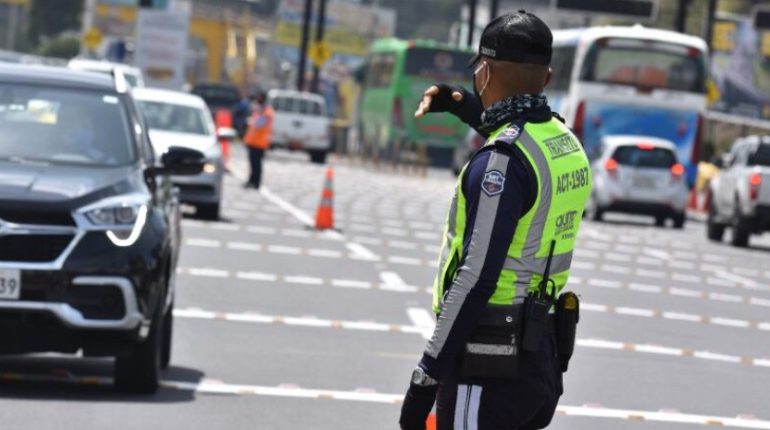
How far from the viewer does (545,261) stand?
18.3 feet

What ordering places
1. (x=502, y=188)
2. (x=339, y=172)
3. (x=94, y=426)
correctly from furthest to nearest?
(x=339, y=172) < (x=94, y=426) < (x=502, y=188)

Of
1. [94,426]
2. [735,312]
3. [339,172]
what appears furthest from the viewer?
[339,172]

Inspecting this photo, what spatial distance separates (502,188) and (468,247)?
18 centimetres

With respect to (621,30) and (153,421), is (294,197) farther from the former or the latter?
(153,421)

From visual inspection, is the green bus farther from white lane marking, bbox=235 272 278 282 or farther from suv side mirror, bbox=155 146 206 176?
suv side mirror, bbox=155 146 206 176

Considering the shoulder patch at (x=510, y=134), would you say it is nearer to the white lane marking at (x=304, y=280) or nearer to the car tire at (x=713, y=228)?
the white lane marking at (x=304, y=280)

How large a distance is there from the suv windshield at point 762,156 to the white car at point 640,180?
13.8 ft

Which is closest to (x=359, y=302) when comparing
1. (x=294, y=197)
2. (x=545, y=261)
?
(x=545, y=261)

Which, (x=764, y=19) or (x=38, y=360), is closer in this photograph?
(x=38, y=360)

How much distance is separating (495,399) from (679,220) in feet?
106

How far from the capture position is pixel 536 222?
552cm

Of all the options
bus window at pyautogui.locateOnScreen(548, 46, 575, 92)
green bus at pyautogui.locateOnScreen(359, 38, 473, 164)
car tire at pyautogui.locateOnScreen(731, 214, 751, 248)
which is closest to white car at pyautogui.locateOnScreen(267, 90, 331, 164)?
green bus at pyautogui.locateOnScreen(359, 38, 473, 164)

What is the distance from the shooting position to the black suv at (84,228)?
1031 cm

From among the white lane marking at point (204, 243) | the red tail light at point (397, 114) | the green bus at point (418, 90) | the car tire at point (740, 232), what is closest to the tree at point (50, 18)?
the green bus at point (418, 90)
